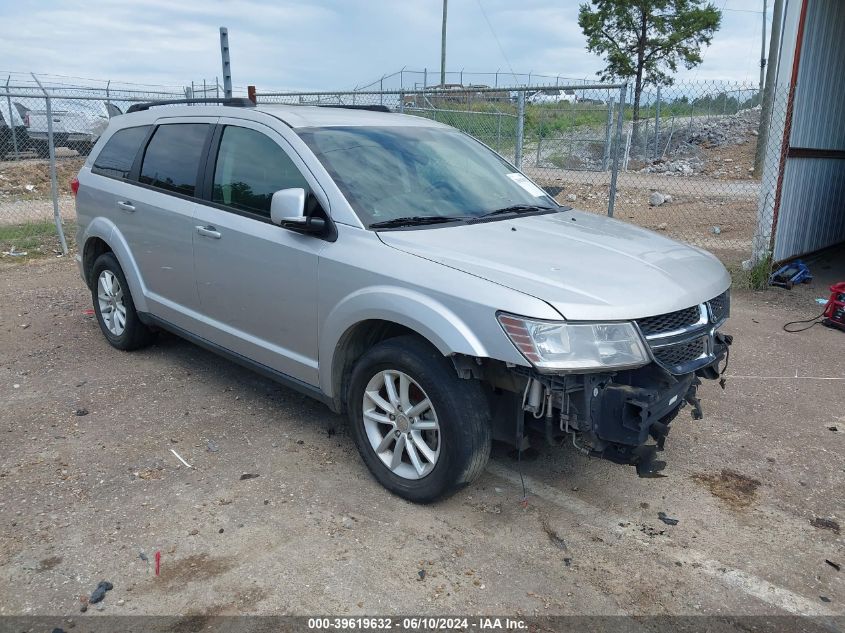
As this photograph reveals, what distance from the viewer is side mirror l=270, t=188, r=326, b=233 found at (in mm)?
3553

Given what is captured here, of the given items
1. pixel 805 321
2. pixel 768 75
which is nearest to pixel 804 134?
pixel 805 321

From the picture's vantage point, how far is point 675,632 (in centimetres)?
271

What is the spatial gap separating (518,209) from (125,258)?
2.91 meters

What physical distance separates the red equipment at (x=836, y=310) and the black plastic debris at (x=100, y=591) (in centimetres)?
642

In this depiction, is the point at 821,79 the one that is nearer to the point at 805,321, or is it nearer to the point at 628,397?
the point at 805,321

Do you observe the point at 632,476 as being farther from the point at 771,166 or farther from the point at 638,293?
the point at 771,166

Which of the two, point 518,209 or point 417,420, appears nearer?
point 417,420

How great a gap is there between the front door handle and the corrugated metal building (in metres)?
6.40

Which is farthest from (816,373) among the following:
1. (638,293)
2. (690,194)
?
(690,194)

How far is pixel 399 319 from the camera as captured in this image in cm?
330

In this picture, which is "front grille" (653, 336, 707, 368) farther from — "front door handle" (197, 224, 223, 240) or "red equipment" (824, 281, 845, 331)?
"red equipment" (824, 281, 845, 331)

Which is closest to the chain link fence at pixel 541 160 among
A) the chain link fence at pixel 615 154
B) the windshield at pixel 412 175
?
the chain link fence at pixel 615 154

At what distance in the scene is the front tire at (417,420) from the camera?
10.5 feet

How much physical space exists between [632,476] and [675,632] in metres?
1.25
